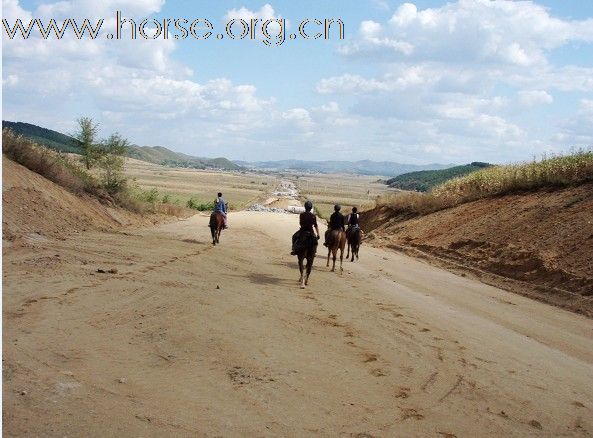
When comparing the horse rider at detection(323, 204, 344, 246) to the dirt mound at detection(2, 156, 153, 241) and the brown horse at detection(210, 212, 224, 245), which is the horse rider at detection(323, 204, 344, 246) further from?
the dirt mound at detection(2, 156, 153, 241)

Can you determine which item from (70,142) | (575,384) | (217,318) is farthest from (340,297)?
→ (70,142)

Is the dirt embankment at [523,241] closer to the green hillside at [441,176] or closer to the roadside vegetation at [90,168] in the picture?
the roadside vegetation at [90,168]

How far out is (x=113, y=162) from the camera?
34250 millimetres

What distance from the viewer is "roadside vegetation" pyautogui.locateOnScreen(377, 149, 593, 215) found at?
25.0 meters

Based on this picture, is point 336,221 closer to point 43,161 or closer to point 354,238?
point 354,238

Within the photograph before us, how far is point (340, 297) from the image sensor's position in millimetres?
13070

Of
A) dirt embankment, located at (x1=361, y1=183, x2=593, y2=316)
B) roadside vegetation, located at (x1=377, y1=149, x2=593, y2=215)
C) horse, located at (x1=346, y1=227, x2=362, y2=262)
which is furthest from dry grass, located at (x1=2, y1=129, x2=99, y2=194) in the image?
roadside vegetation, located at (x1=377, y1=149, x2=593, y2=215)

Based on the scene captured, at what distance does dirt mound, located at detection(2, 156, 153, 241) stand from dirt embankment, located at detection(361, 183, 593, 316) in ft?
47.0

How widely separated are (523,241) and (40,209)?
17.9m

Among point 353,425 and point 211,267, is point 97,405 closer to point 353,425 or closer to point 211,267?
point 353,425

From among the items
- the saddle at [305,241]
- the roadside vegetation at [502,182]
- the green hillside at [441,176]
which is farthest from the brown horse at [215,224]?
the green hillside at [441,176]

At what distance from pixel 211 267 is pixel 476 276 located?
393 inches

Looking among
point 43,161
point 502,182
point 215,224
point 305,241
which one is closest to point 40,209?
point 43,161

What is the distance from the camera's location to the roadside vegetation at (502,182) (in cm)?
2502
